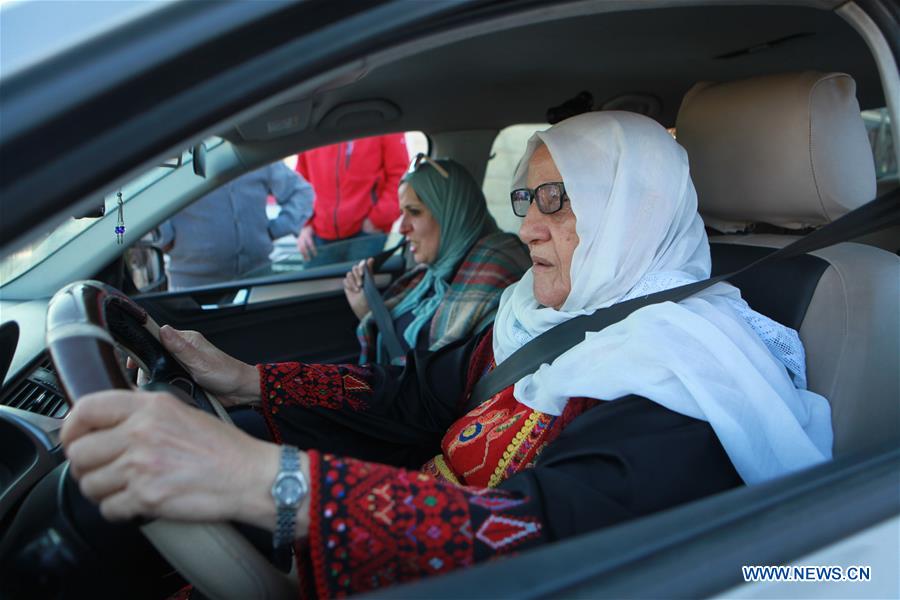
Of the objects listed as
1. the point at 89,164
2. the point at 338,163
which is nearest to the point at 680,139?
the point at 89,164

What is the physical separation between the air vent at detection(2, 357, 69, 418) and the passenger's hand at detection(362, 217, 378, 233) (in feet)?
7.82

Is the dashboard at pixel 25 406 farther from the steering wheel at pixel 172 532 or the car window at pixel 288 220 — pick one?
the car window at pixel 288 220

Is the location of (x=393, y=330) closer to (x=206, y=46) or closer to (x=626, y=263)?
(x=626, y=263)

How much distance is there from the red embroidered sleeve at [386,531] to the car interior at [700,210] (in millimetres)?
127

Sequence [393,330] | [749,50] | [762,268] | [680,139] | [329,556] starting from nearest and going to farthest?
1. [329,556]
2. [762,268]
3. [680,139]
4. [749,50]
5. [393,330]

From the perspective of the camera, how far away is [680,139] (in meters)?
1.99

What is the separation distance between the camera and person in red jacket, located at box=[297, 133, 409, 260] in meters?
3.84

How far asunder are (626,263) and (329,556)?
942mm

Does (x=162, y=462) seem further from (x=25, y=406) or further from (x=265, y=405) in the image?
(x=25, y=406)

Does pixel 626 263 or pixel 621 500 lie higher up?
pixel 626 263

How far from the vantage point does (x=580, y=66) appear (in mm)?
2396

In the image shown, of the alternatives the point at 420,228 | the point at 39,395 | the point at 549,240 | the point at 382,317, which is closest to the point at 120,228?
the point at 39,395

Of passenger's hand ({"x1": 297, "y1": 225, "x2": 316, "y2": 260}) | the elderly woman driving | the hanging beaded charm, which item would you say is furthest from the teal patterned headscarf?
the hanging beaded charm

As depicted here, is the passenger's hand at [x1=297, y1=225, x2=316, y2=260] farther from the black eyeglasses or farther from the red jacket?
the black eyeglasses
